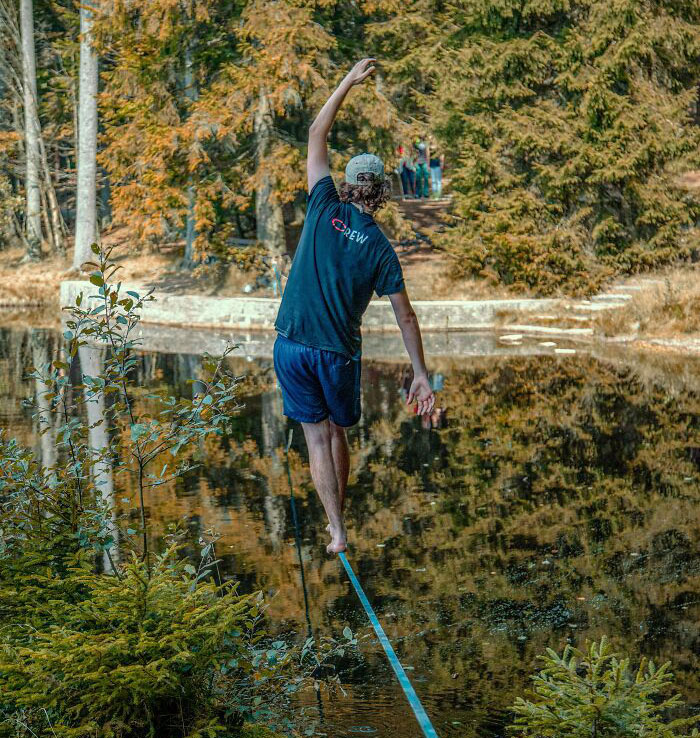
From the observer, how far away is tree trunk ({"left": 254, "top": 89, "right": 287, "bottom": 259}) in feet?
83.7

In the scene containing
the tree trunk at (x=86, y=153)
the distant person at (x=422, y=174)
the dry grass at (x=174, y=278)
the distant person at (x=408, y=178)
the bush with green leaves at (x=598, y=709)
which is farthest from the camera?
the distant person at (x=422, y=174)

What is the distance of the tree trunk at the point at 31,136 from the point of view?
33500 millimetres

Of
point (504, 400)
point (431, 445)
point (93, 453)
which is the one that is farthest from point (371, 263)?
point (504, 400)

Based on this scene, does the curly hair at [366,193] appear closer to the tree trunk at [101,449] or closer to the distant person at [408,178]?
the tree trunk at [101,449]

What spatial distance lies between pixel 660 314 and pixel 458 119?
7382 millimetres

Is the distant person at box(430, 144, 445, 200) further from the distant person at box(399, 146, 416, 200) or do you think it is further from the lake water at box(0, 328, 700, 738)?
the lake water at box(0, 328, 700, 738)

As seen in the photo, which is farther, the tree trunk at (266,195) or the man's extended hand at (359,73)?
the tree trunk at (266,195)

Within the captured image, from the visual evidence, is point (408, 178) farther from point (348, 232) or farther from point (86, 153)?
point (348, 232)

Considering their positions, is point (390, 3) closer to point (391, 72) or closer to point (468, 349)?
point (391, 72)

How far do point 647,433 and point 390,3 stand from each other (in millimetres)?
15922

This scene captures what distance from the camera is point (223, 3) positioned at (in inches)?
1052

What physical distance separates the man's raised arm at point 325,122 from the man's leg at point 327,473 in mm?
1132

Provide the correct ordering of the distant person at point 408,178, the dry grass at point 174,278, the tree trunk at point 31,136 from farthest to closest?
1. the distant person at point 408,178
2. the tree trunk at point 31,136
3. the dry grass at point 174,278

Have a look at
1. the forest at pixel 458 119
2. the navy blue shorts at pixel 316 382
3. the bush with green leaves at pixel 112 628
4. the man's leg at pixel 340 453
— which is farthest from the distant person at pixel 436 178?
the bush with green leaves at pixel 112 628
